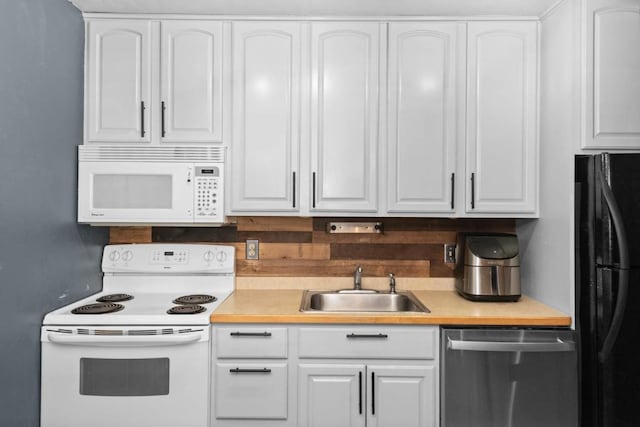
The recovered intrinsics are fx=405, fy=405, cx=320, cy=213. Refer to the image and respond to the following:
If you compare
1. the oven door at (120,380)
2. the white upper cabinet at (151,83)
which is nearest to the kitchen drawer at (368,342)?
the oven door at (120,380)

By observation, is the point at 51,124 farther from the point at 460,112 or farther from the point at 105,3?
the point at 460,112

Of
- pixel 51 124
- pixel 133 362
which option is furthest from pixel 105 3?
pixel 133 362

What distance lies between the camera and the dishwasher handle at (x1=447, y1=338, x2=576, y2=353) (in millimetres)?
1779

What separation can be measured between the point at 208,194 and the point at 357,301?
1.04 metres

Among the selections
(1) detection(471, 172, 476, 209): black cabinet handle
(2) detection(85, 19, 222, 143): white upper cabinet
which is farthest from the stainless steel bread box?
(2) detection(85, 19, 222, 143): white upper cabinet

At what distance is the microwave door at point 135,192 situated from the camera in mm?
2070

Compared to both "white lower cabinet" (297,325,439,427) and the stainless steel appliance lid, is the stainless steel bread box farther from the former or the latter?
"white lower cabinet" (297,325,439,427)

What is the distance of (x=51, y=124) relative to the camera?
1.86m

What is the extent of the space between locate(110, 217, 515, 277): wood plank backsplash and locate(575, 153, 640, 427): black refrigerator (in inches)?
27.9

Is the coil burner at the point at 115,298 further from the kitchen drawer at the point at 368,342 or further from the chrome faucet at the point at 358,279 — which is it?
the chrome faucet at the point at 358,279

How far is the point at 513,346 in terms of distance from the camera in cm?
178

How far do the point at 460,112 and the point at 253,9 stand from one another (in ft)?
3.93

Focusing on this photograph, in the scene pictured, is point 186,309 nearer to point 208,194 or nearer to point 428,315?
point 208,194

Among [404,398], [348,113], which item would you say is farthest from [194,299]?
[348,113]
